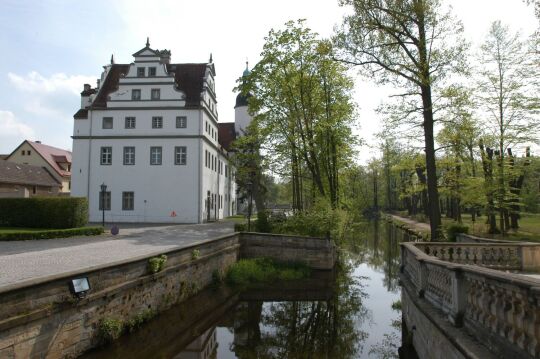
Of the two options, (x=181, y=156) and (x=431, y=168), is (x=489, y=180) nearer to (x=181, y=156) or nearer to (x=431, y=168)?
(x=431, y=168)

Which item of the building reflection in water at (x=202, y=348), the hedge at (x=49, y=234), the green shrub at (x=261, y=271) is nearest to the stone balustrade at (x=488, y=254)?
the building reflection in water at (x=202, y=348)

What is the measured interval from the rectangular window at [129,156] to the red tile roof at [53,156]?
92.6 feet

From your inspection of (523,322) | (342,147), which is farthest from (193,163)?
(523,322)

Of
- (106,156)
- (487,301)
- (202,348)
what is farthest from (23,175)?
(487,301)

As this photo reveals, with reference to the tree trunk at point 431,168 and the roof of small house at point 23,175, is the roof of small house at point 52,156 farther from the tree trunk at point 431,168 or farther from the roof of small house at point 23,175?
the tree trunk at point 431,168

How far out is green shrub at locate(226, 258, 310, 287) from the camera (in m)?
18.0

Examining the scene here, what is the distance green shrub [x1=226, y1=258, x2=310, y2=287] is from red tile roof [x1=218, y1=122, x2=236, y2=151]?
35324 millimetres

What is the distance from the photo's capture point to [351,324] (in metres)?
12.7

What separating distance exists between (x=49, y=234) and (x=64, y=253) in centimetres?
597

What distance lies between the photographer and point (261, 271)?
18.8 metres

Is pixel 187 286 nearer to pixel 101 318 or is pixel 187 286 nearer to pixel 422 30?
pixel 101 318

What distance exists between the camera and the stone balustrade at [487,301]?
4.02 m

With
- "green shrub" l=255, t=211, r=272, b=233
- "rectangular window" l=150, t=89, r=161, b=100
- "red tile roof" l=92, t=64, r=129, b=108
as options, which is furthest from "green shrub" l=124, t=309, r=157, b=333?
"red tile roof" l=92, t=64, r=129, b=108

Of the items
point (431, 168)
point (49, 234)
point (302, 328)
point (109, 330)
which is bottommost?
point (302, 328)
